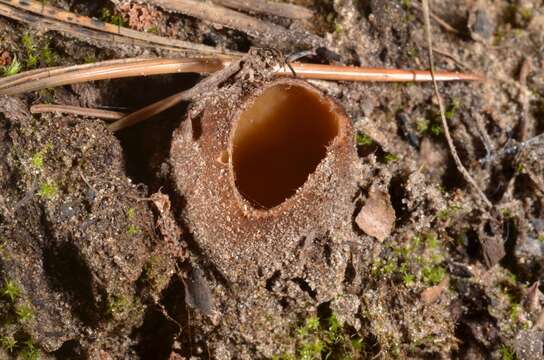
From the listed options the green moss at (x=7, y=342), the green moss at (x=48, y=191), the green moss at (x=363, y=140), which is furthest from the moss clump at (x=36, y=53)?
the green moss at (x=363, y=140)

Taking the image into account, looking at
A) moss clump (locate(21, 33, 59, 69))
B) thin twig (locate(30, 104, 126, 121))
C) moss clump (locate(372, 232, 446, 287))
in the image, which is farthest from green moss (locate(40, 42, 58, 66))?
moss clump (locate(372, 232, 446, 287))

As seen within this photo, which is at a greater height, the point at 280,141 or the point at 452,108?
the point at 280,141

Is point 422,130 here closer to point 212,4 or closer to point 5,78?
point 212,4

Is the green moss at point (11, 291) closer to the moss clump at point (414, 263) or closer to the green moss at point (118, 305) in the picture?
the green moss at point (118, 305)

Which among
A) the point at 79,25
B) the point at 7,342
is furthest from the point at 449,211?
the point at 7,342

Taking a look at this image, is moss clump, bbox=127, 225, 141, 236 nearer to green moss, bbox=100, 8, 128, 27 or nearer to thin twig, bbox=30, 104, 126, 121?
thin twig, bbox=30, 104, 126, 121

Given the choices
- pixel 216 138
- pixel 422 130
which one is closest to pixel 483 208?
pixel 422 130

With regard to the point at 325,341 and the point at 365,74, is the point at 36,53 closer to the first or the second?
the point at 365,74
